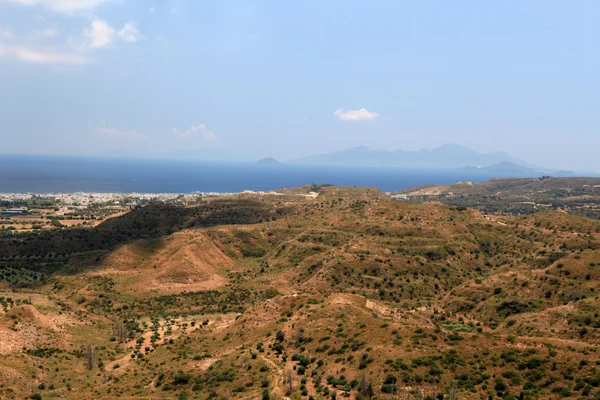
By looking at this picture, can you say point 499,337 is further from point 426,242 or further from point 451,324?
point 426,242

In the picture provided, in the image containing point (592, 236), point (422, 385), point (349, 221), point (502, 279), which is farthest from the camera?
point (349, 221)

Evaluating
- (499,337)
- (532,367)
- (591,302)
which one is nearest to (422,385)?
(532,367)

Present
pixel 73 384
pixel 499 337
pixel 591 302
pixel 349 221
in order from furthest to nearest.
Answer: pixel 349 221
pixel 591 302
pixel 73 384
pixel 499 337

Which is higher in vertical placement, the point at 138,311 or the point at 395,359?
the point at 395,359

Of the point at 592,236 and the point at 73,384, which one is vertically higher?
the point at 592,236

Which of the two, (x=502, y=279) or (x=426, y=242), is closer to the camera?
(x=502, y=279)

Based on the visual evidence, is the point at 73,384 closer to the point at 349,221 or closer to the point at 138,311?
the point at 138,311

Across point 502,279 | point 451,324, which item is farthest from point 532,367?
point 502,279

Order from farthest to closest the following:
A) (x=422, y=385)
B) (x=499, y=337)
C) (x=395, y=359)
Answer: (x=499, y=337) → (x=395, y=359) → (x=422, y=385)

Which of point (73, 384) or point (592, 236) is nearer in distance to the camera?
point (73, 384)
